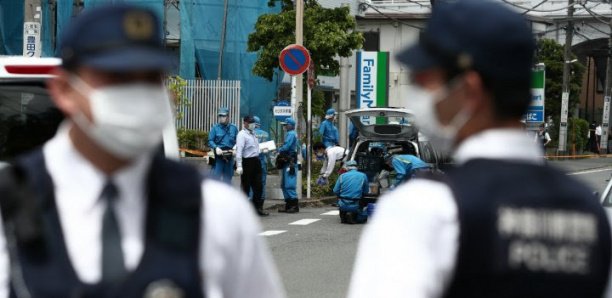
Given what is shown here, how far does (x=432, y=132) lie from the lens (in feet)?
8.63

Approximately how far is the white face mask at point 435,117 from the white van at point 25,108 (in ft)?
11.6

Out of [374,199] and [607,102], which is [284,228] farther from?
[607,102]

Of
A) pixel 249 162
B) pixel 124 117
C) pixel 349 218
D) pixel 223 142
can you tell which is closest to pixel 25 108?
pixel 124 117

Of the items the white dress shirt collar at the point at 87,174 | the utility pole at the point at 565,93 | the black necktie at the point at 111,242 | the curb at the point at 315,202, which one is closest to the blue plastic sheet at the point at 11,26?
the curb at the point at 315,202

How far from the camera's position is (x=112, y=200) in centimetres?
247

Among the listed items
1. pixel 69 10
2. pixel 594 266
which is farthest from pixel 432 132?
pixel 69 10

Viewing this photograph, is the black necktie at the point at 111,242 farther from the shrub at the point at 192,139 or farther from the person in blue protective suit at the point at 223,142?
the shrub at the point at 192,139

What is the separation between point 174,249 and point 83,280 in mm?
201

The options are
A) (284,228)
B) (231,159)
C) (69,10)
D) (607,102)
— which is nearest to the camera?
(284,228)

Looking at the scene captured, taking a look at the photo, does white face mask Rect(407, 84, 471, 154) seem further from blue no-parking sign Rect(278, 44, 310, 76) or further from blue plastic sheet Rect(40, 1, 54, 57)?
blue plastic sheet Rect(40, 1, 54, 57)

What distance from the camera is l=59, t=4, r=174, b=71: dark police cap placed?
2.45 meters

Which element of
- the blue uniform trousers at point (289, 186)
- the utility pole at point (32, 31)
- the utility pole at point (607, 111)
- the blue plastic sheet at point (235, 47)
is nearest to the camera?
the utility pole at point (32, 31)

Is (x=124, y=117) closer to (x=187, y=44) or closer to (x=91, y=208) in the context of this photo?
(x=91, y=208)

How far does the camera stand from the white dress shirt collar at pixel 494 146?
8.30ft
